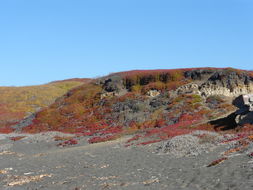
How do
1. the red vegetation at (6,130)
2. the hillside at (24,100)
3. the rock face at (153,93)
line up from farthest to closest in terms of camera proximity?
the hillside at (24,100), the red vegetation at (6,130), the rock face at (153,93)

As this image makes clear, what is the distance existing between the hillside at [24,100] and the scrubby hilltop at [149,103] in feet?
48.8

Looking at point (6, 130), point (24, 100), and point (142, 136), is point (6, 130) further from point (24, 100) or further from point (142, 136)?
point (24, 100)

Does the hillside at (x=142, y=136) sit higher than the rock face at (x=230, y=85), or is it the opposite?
the rock face at (x=230, y=85)

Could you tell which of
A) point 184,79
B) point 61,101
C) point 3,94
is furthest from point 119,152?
point 3,94

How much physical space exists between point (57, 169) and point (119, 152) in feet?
22.7

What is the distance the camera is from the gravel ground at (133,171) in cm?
1527

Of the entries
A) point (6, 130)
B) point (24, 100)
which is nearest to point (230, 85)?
point (6, 130)

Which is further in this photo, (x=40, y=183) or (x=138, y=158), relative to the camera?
(x=138, y=158)

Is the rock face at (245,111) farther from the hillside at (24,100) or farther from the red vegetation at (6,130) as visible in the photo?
the hillside at (24,100)

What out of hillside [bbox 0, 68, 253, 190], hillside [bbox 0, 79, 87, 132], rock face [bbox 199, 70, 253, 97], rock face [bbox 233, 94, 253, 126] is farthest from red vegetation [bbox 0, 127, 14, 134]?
rock face [bbox 233, 94, 253, 126]

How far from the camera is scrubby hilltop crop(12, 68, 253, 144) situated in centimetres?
4816

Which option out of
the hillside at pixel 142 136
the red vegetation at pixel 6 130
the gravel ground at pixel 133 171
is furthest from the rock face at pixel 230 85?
the red vegetation at pixel 6 130

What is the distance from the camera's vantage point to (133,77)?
66.1m

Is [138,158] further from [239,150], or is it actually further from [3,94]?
[3,94]
